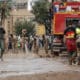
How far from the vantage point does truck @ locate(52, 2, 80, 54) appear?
24250 mm

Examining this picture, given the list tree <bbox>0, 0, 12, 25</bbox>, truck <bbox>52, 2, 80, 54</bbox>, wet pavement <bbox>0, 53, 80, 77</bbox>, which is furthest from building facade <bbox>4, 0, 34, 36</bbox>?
wet pavement <bbox>0, 53, 80, 77</bbox>

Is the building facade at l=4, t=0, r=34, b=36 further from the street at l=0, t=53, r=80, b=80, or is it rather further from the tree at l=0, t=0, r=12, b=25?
the street at l=0, t=53, r=80, b=80

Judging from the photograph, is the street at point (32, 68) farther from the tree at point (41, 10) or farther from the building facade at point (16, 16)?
the building facade at point (16, 16)

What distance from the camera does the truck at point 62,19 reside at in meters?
24.2

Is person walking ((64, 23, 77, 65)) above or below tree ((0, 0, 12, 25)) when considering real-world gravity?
above

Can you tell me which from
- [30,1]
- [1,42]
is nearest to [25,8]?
[30,1]

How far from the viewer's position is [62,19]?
977 inches

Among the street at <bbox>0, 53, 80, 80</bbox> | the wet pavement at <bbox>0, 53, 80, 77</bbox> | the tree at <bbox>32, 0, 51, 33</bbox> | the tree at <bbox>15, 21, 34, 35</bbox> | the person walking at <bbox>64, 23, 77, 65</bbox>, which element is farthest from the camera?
the tree at <bbox>15, 21, 34, 35</bbox>

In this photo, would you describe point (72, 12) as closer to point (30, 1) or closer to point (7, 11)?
point (7, 11)

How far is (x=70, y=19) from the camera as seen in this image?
2441cm

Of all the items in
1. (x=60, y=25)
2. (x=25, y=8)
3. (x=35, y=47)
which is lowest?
(x=25, y=8)

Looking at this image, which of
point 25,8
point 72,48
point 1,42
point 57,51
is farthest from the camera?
point 25,8

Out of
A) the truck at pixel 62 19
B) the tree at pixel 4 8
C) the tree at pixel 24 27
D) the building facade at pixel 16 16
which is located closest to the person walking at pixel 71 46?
the truck at pixel 62 19

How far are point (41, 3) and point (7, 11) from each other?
4.08m
